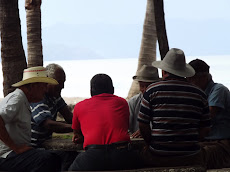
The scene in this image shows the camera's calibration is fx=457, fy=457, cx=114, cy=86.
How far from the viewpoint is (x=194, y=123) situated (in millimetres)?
4758

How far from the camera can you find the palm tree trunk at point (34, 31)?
1123 cm

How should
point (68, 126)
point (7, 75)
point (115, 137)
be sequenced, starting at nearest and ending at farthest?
point (115, 137) < point (68, 126) < point (7, 75)

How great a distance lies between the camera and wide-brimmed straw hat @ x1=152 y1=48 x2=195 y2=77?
4770 mm

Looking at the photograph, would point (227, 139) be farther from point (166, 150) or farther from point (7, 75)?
point (7, 75)

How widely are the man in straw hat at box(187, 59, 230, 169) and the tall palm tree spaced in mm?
3568

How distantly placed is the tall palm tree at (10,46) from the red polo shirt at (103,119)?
144 inches

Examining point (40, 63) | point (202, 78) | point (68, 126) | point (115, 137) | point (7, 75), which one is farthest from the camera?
point (40, 63)

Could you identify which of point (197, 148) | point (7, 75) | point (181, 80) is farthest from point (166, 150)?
point (7, 75)

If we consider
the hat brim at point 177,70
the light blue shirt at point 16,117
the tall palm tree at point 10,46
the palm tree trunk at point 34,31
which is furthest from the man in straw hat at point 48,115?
the palm tree trunk at point 34,31

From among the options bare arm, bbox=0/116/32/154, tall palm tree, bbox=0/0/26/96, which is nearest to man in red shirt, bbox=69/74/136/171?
bare arm, bbox=0/116/32/154

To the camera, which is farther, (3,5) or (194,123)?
(3,5)

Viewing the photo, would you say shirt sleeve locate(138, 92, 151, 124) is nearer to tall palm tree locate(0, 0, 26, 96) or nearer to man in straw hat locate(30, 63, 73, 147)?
man in straw hat locate(30, 63, 73, 147)

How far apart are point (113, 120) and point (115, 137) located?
0.18 meters

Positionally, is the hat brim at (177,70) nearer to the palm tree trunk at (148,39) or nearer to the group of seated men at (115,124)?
the group of seated men at (115,124)
